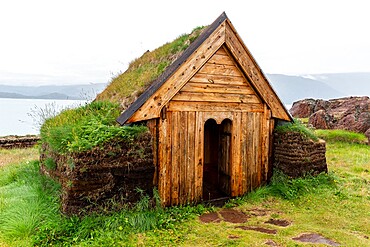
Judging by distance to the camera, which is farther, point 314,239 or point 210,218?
point 210,218

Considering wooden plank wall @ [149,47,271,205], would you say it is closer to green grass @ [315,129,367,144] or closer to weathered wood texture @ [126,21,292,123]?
weathered wood texture @ [126,21,292,123]

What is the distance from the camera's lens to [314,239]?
5.48 meters

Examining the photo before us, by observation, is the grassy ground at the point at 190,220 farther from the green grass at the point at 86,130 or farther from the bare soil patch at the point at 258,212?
the green grass at the point at 86,130

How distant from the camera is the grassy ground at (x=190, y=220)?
5281 mm

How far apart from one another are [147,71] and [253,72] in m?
3.01

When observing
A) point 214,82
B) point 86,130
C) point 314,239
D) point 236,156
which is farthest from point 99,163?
point 314,239

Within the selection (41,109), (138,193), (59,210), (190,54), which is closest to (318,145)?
(190,54)

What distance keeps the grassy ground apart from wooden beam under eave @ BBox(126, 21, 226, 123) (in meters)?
1.73

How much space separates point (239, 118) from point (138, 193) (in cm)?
308

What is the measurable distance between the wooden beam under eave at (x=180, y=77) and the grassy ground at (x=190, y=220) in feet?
5.68

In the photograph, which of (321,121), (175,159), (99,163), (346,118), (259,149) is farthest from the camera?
(321,121)

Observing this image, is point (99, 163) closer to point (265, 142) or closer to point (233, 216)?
point (233, 216)

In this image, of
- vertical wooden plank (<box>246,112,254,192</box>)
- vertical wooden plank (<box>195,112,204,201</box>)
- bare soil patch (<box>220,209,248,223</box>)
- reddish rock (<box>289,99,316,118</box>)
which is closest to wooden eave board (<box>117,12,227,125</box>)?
vertical wooden plank (<box>195,112,204,201</box>)

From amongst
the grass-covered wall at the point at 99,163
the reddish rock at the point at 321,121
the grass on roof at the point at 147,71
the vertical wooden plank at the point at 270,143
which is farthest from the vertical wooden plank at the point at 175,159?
the reddish rock at the point at 321,121
